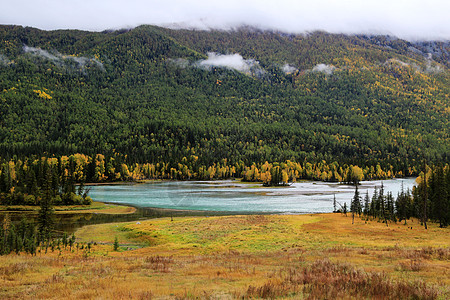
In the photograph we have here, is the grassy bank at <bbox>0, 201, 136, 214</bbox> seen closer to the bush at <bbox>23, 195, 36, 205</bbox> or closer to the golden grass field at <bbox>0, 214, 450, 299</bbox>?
the bush at <bbox>23, 195, 36, 205</bbox>

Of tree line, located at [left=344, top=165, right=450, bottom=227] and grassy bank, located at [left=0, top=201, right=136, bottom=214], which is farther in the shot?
grassy bank, located at [left=0, top=201, right=136, bottom=214]

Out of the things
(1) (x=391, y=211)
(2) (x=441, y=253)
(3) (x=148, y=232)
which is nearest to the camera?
(2) (x=441, y=253)

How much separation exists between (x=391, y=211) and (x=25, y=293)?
73436mm

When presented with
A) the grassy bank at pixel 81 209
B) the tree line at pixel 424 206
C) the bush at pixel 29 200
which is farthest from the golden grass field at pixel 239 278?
the bush at pixel 29 200

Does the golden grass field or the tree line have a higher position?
the golden grass field

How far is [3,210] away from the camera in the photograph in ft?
278

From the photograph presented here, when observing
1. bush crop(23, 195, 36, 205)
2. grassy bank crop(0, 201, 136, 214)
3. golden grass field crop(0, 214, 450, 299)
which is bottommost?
grassy bank crop(0, 201, 136, 214)

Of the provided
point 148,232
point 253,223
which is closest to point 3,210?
point 148,232

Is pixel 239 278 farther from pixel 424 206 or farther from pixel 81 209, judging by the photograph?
pixel 81 209

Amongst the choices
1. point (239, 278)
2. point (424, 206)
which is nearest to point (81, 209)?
point (424, 206)

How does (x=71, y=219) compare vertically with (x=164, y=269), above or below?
below

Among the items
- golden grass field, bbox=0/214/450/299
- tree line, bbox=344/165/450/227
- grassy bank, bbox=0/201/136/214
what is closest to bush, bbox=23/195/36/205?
grassy bank, bbox=0/201/136/214

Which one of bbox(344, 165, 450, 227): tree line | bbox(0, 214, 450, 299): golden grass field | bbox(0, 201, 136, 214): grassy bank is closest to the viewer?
bbox(0, 214, 450, 299): golden grass field

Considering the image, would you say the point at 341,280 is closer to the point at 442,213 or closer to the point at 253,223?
the point at 253,223
